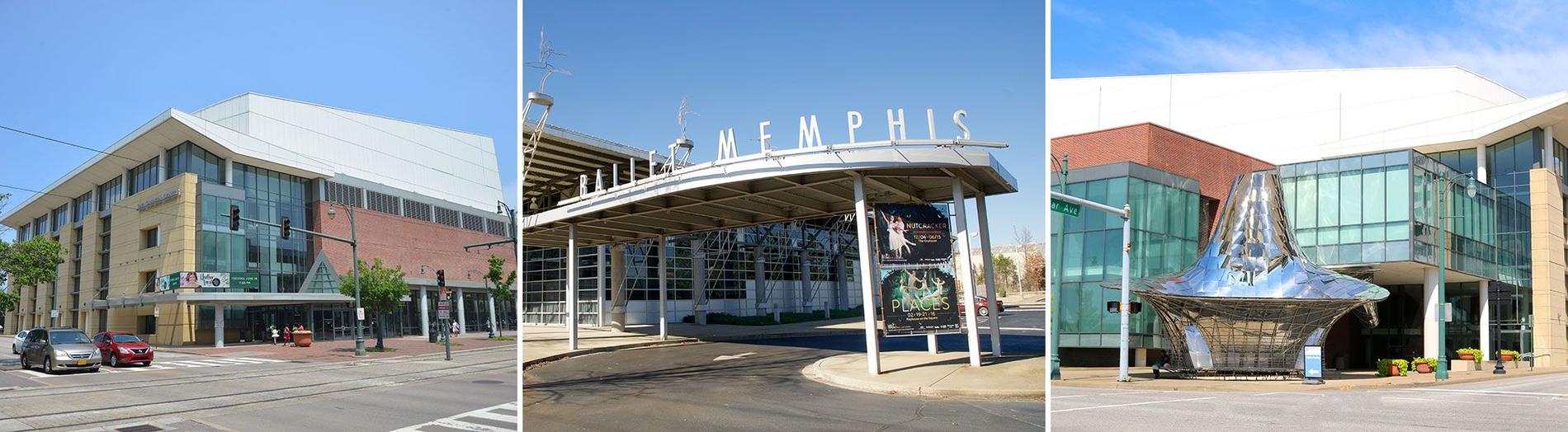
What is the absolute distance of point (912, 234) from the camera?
12148 mm

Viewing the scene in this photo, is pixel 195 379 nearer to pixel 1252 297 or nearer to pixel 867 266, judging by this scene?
pixel 867 266

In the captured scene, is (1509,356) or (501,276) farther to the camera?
(1509,356)

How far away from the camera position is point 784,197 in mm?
16562

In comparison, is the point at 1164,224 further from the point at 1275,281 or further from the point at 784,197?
the point at 784,197

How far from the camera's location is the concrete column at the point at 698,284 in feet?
153

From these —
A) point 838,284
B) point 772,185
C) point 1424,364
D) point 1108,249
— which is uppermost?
point 772,185

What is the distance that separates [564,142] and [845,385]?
5.20 metres

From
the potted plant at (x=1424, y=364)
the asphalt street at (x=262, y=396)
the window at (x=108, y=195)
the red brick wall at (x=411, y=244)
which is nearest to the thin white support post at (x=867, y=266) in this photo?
the red brick wall at (x=411, y=244)

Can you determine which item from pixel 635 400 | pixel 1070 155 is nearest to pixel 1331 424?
pixel 1070 155

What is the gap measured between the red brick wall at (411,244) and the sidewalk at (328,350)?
378cm

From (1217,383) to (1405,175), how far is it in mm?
14944

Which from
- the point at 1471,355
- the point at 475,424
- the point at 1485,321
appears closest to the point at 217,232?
the point at 475,424

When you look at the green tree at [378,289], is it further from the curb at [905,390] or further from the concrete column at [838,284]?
the concrete column at [838,284]

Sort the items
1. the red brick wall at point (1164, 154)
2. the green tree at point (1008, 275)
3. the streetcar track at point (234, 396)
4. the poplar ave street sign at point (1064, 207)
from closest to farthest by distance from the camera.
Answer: the streetcar track at point (234, 396)
the poplar ave street sign at point (1064, 207)
the red brick wall at point (1164, 154)
the green tree at point (1008, 275)
